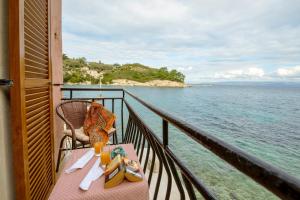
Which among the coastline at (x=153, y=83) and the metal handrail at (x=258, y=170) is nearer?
the metal handrail at (x=258, y=170)

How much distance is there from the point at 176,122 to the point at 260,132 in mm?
16117

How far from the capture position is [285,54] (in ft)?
123

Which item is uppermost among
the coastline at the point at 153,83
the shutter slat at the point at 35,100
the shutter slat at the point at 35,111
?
the coastline at the point at 153,83

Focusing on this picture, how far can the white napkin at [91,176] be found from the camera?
107 cm

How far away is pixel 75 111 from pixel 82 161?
5.13 feet

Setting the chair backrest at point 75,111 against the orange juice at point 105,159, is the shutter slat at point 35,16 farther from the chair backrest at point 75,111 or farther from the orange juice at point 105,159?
the chair backrest at point 75,111

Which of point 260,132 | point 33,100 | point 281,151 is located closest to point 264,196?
point 281,151

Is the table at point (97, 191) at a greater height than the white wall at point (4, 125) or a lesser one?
lesser

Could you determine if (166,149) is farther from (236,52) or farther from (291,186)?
(236,52)

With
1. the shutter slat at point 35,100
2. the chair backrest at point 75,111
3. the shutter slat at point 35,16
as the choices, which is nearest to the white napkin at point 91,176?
the shutter slat at point 35,100

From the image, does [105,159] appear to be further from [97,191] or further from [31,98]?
[31,98]

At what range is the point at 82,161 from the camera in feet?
4.45

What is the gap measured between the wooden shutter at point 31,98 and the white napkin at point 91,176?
317 millimetres

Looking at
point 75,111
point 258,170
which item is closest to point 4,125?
point 258,170
